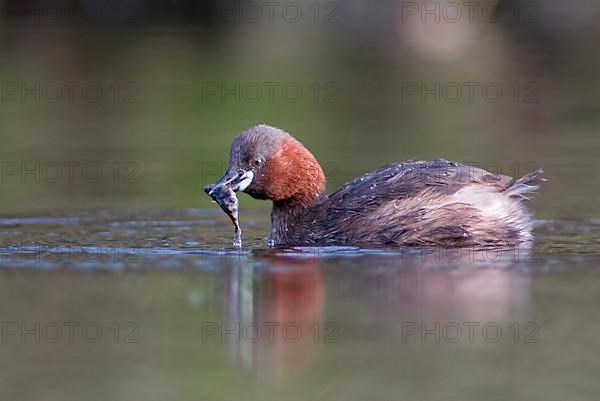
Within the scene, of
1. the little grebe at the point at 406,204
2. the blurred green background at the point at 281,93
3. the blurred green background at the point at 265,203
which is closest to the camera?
the blurred green background at the point at 265,203

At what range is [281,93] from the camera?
18641 millimetres

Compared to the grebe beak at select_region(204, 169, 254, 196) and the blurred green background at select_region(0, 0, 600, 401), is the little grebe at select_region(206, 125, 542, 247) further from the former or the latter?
the blurred green background at select_region(0, 0, 600, 401)

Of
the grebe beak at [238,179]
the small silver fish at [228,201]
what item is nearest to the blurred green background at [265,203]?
the small silver fish at [228,201]

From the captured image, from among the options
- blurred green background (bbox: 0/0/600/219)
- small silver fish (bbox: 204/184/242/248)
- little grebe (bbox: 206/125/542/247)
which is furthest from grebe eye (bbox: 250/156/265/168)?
blurred green background (bbox: 0/0/600/219)

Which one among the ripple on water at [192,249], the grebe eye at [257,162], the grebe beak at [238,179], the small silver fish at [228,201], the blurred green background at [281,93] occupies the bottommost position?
the ripple on water at [192,249]

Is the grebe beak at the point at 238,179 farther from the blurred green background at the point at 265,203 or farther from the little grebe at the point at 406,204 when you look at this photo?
the blurred green background at the point at 265,203

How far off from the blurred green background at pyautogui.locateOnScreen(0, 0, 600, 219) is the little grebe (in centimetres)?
125

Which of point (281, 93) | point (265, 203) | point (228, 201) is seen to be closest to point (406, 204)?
point (228, 201)

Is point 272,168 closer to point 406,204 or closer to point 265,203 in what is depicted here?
point 406,204

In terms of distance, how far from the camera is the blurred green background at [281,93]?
13.4 metres

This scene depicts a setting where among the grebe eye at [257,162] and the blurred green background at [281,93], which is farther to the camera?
the blurred green background at [281,93]

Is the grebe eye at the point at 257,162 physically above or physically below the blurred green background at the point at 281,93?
below

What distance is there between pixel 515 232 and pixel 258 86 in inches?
381

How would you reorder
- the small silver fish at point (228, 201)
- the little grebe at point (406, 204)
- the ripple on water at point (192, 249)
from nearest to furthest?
the ripple on water at point (192, 249) → the little grebe at point (406, 204) → the small silver fish at point (228, 201)
